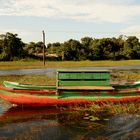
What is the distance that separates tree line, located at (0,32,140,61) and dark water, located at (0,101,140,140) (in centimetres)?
5987

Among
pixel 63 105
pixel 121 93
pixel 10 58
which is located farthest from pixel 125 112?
pixel 10 58

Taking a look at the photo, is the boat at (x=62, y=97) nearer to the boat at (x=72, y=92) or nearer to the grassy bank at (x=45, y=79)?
the boat at (x=72, y=92)

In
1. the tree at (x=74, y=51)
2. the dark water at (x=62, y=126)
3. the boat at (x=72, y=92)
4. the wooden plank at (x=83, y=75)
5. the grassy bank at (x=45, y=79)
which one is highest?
the tree at (x=74, y=51)

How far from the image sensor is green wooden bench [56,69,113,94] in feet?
58.6

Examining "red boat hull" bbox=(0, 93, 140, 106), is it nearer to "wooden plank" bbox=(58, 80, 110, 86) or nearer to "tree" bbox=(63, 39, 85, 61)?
"wooden plank" bbox=(58, 80, 110, 86)

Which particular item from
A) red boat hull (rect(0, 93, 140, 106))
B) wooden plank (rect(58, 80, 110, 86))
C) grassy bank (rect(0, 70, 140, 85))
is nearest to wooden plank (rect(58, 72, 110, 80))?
wooden plank (rect(58, 80, 110, 86))

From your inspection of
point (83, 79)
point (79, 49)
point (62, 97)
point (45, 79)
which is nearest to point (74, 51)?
point (79, 49)

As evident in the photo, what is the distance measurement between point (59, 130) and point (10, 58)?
2521 inches

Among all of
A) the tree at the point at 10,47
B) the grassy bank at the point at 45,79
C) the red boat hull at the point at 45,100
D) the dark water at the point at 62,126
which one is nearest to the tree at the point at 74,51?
the tree at the point at 10,47

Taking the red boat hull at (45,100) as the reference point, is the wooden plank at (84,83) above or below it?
above

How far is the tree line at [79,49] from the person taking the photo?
77000 millimetres

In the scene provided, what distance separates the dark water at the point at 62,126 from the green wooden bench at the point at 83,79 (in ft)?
5.16

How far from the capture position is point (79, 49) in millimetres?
84688

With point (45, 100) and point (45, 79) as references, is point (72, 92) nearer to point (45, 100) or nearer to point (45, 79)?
point (45, 100)
